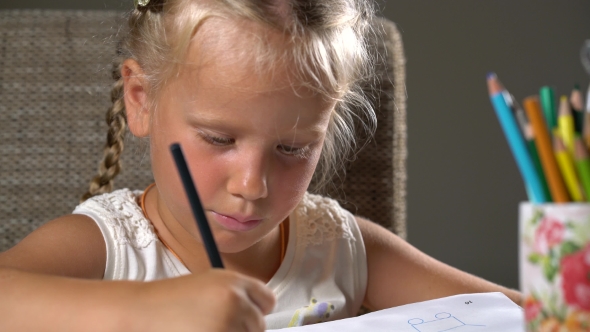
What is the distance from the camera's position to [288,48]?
60 cm

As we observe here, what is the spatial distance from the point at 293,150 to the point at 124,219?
24 centimetres

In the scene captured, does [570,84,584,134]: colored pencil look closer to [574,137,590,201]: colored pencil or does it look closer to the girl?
[574,137,590,201]: colored pencil

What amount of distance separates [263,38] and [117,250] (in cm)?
29

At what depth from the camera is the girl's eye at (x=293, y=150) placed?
60cm

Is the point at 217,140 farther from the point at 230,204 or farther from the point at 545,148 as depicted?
the point at 545,148

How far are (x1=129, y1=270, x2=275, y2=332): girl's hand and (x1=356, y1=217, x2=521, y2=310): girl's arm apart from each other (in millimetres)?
424

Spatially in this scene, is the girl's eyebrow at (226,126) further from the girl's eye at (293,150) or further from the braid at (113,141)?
the braid at (113,141)

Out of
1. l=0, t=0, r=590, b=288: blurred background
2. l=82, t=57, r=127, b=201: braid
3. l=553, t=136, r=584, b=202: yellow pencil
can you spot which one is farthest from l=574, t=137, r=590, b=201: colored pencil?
l=0, t=0, r=590, b=288: blurred background

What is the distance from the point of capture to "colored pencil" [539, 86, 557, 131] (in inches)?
14.3

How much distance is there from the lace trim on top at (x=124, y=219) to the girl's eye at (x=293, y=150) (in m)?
0.23

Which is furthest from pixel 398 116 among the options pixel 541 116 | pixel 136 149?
pixel 541 116

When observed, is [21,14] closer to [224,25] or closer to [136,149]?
[136,149]

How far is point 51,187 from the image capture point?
931 mm

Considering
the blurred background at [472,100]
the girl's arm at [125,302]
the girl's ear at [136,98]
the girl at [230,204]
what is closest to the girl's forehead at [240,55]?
the girl at [230,204]
